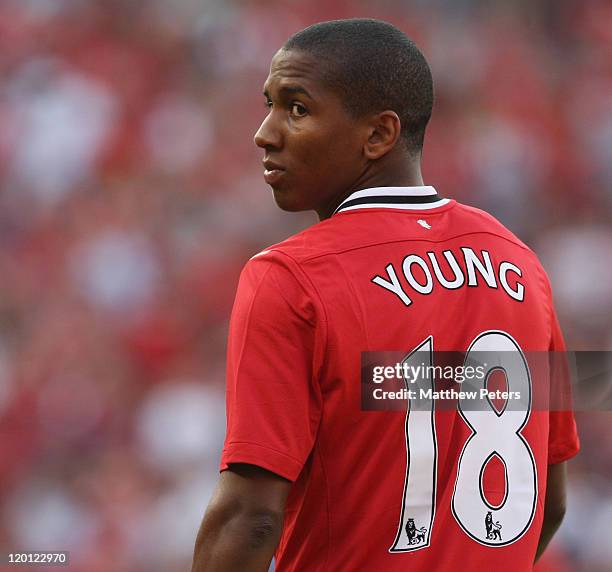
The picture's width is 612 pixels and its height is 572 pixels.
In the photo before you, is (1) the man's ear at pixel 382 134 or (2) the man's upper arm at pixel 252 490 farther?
(1) the man's ear at pixel 382 134

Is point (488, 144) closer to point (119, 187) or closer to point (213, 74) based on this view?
point (213, 74)

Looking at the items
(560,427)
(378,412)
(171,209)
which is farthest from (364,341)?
(171,209)

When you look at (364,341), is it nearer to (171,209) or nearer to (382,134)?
(382,134)

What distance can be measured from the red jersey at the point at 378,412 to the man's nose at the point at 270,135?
0.43 feet

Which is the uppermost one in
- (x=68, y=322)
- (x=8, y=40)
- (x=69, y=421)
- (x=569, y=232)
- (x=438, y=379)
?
(x=8, y=40)

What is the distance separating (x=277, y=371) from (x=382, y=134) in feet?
1.20

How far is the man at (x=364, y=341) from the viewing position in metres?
1.25

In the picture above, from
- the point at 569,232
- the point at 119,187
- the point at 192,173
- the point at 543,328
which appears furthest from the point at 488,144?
the point at 543,328

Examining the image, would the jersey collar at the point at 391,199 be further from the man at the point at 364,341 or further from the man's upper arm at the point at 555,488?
the man's upper arm at the point at 555,488

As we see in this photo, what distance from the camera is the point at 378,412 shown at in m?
1.25

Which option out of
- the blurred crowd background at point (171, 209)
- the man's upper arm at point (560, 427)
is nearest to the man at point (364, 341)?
the man's upper arm at point (560, 427)

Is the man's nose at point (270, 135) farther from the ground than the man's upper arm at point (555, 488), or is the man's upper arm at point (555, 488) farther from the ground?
the man's nose at point (270, 135)

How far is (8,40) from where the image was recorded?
16.3 ft

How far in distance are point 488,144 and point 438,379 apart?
3329 mm
